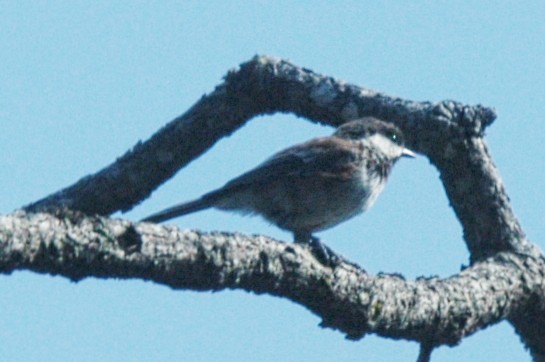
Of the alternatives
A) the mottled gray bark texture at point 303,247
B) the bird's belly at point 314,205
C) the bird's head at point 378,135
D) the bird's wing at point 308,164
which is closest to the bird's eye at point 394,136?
the bird's head at point 378,135

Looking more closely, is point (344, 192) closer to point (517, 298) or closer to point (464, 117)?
point (464, 117)

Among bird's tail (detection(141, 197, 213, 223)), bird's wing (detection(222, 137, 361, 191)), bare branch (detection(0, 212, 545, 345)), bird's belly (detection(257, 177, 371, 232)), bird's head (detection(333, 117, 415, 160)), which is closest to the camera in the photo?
bare branch (detection(0, 212, 545, 345))

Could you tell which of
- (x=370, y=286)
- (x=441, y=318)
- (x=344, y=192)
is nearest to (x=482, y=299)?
(x=441, y=318)

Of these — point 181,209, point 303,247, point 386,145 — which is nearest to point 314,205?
point 386,145

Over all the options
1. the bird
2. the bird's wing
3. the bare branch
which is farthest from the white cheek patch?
the bare branch

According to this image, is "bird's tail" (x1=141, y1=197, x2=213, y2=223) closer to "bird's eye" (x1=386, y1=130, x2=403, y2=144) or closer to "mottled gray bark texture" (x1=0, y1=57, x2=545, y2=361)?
"mottled gray bark texture" (x1=0, y1=57, x2=545, y2=361)

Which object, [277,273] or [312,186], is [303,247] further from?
[312,186]

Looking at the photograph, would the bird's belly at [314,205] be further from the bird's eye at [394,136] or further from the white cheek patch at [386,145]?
the bird's eye at [394,136]
